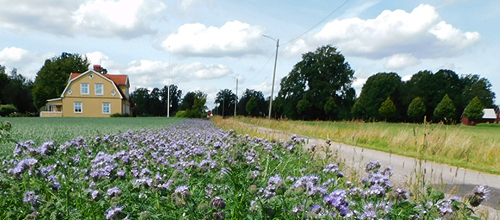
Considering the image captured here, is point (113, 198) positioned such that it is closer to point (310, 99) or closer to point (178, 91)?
point (310, 99)

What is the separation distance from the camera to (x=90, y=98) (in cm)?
4759

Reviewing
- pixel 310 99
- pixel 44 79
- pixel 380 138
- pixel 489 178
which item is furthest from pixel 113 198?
pixel 44 79

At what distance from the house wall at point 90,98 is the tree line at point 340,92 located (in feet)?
33.1

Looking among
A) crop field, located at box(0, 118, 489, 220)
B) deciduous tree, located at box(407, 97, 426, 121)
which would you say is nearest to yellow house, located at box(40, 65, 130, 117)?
deciduous tree, located at box(407, 97, 426, 121)

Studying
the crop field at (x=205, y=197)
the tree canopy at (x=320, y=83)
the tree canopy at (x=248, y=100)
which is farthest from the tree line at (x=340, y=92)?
the crop field at (x=205, y=197)

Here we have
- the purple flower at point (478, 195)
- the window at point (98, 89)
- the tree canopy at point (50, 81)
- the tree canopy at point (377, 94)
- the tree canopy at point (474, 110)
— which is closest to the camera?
the purple flower at point (478, 195)

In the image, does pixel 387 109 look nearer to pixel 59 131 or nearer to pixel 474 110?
pixel 474 110

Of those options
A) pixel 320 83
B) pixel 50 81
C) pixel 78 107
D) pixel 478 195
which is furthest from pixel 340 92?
pixel 478 195

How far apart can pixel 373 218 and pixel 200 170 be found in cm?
140

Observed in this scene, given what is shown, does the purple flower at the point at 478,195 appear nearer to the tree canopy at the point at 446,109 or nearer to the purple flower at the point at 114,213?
the purple flower at the point at 114,213

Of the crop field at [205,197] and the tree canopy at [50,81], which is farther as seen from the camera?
the tree canopy at [50,81]

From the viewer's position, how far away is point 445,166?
305 inches

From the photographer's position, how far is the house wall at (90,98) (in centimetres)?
4703

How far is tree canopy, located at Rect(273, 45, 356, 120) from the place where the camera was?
181 ft
